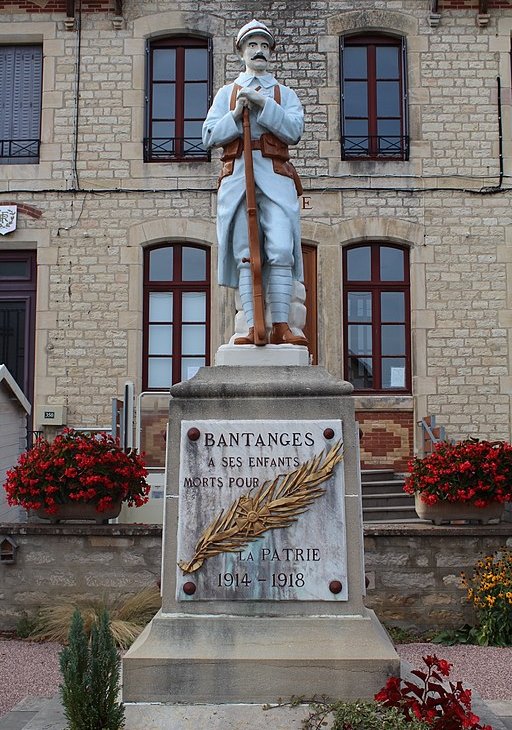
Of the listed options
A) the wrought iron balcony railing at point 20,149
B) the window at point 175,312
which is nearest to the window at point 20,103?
the wrought iron balcony railing at point 20,149

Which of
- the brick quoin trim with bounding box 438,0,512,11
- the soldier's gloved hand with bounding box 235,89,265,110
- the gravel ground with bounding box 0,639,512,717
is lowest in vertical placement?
the gravel ground with bounding box 0,639,512,717

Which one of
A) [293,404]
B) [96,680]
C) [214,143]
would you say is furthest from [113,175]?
[96,680]

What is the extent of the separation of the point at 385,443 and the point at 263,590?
7554mm

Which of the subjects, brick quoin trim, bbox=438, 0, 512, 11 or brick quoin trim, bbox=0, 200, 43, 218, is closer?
brick quoin trim, bbox=0, 200, 43, 218

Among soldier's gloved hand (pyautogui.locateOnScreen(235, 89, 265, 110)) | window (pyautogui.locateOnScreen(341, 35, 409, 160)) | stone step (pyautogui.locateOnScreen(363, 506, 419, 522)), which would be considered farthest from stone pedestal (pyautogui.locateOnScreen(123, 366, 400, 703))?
window (pyautogui.locateOnScreen(341, 35, 409, 160))

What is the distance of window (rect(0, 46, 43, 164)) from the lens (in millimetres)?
12195

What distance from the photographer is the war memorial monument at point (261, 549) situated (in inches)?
150

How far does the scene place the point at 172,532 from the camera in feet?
13.4

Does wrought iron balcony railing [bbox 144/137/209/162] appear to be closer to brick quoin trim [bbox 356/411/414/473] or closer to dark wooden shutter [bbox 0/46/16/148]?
dark wooden shutter [bbox 0/46/16/148]

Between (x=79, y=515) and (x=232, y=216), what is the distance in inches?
141

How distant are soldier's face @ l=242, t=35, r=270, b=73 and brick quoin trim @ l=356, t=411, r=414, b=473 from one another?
7.08 metres

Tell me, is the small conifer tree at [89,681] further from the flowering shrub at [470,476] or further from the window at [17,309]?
the window at [17,309]

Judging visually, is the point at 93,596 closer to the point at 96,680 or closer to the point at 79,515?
the point at 79,515

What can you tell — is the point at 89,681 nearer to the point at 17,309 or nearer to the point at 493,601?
the point at 493,601
